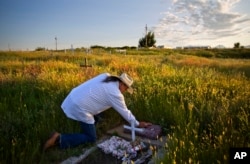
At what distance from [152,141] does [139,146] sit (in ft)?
1.18

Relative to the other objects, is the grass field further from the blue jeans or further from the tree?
the tree

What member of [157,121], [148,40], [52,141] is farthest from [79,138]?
[148,40]

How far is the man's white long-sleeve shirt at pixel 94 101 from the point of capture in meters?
4.55

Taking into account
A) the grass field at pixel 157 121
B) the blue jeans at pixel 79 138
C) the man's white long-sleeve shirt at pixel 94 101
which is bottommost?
the blue jeans at pixel 79 138

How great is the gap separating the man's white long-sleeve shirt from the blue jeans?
12cm

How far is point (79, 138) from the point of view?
4719 mm

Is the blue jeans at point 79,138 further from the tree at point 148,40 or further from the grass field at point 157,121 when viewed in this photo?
the tree at point 148,40

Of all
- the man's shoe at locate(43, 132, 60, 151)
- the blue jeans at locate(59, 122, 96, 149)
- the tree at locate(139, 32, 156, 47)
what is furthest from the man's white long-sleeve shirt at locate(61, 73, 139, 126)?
the tree at locate(139, 32, 156, 47)

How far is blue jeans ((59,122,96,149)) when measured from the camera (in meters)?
4.62

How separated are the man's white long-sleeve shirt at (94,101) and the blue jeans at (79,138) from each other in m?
0.12

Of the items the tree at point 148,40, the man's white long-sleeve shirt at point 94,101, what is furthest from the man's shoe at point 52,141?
the tree at point 148,40

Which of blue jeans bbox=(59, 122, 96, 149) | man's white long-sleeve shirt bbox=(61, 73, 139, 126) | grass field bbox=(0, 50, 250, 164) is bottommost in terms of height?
blue jeans bbox=(59, 122, 96, 149)

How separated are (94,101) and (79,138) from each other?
657mm

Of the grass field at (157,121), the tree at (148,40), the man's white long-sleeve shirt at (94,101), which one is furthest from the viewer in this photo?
the tree at (148,40)
